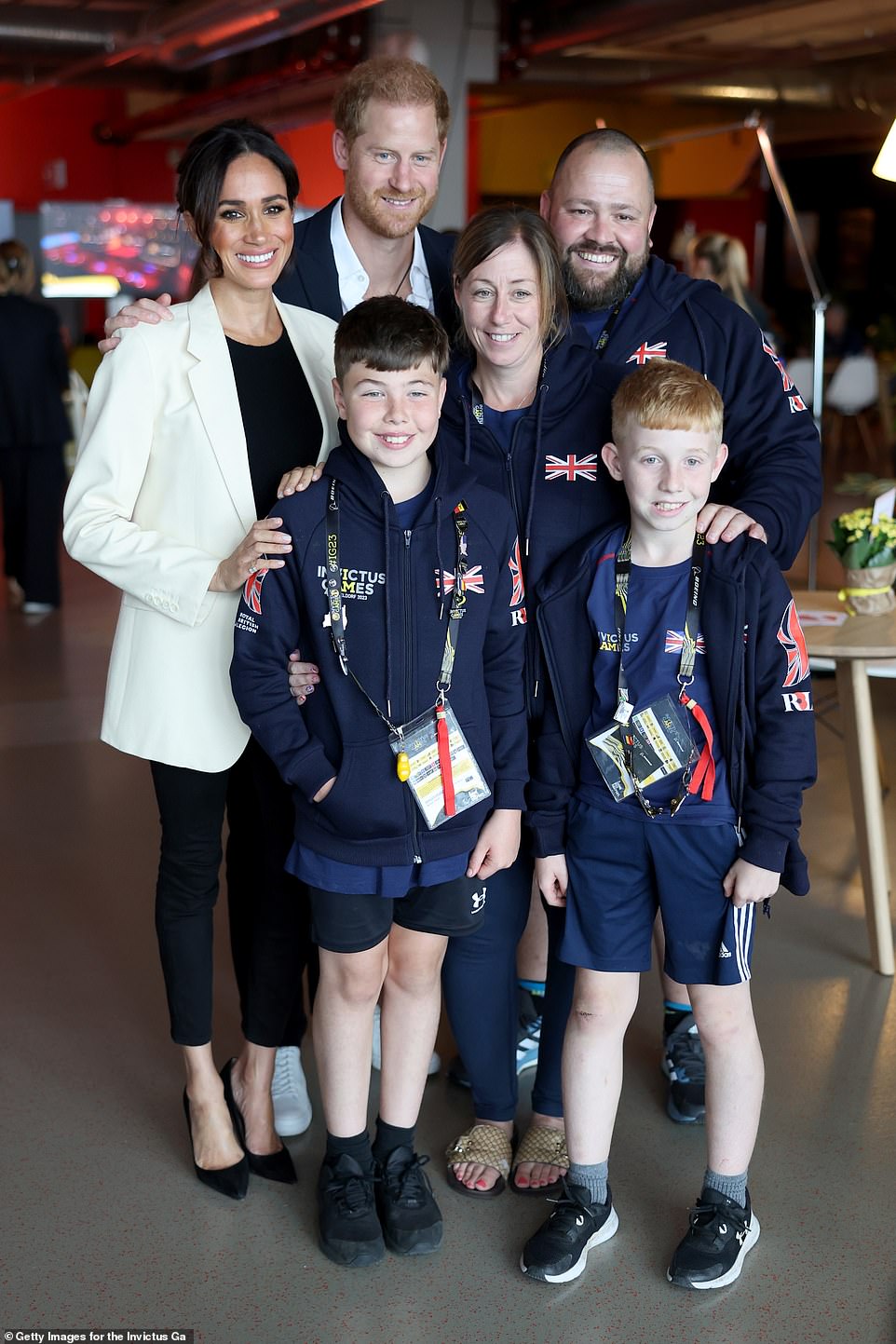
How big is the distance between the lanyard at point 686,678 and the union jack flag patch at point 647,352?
445 mm

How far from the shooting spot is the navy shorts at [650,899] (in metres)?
2.07

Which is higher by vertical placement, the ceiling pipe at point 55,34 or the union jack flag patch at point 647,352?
the ceiling pipe at point 55,34

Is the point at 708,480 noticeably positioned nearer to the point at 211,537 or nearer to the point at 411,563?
the point at 411,563

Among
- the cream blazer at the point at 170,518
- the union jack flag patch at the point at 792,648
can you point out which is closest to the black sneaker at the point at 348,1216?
the cream blazer at the point at 170,518

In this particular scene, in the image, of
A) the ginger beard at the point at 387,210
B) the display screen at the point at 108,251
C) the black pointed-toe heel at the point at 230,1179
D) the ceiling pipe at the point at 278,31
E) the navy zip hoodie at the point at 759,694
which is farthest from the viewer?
the display screen at the point at 108,251

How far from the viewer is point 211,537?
2.19 metres

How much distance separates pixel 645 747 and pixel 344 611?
1.64 ft

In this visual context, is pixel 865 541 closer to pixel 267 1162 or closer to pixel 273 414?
pixel 273 414

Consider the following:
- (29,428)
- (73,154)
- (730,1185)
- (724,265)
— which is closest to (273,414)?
(730,1185)

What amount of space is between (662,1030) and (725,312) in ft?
4.84

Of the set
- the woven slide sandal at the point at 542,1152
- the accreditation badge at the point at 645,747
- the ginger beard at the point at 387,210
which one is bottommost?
the woven slide sandal at the point at 542,1152

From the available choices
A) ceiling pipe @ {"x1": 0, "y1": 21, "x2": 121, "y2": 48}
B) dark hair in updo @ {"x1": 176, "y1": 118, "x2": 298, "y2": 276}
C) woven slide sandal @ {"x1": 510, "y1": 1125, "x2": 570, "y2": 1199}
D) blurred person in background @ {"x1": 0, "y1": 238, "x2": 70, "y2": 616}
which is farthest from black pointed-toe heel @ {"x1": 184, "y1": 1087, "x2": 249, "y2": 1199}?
ceiling pipe @ {"x1": 0, "y1": 21, "x2": 121, "y2": 48}

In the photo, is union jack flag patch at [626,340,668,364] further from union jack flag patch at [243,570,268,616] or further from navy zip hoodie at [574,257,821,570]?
union jack flag patch at [243,570,268,616]

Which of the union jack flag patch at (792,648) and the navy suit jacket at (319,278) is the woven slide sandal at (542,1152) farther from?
the navy suit jacket at (319,278)
